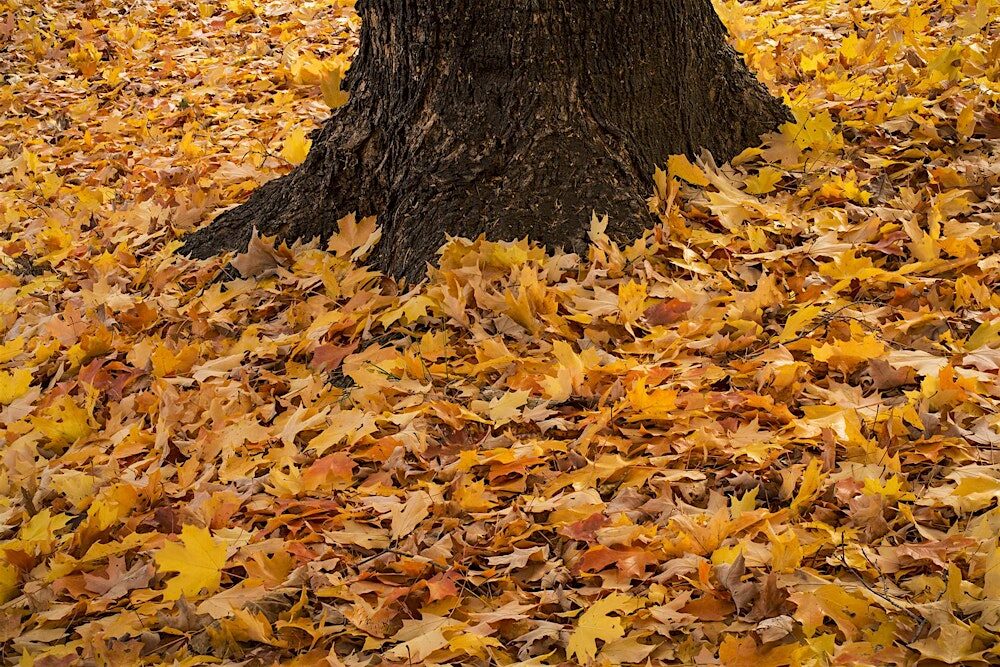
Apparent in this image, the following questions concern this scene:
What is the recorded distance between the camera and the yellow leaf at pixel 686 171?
3.27 m

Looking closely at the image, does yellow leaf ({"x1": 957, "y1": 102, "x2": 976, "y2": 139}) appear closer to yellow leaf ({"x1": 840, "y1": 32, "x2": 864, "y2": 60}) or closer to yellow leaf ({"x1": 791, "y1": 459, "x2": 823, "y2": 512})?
yellow leaf ({"x1": 840, "y1": 32, "x2": 864, "y2": 60})

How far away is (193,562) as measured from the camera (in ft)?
6.64

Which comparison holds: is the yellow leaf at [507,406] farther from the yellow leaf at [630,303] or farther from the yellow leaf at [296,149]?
the yellow leaf at [296,149]

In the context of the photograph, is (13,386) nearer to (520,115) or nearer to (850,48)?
(520,115)

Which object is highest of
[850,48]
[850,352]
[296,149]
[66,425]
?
[850,48]

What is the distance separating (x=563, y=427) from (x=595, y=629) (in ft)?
2.28

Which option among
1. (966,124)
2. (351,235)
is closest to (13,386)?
(351,235)

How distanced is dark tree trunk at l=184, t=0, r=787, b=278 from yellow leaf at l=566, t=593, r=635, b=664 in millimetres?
1539

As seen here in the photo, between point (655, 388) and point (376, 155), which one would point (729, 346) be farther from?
point (376, 155)

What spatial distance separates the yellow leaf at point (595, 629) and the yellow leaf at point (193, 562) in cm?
82

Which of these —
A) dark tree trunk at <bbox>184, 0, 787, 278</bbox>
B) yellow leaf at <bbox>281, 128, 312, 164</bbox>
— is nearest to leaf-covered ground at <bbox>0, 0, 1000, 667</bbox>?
dark tree trunk at <bbox>184, 0, 787, 278</bbox>

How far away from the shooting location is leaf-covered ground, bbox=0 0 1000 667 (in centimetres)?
182

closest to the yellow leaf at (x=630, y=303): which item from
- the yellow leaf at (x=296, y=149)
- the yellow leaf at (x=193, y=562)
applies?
the yellow leaf at (x=193, y=562)

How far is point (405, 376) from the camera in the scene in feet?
8.71
